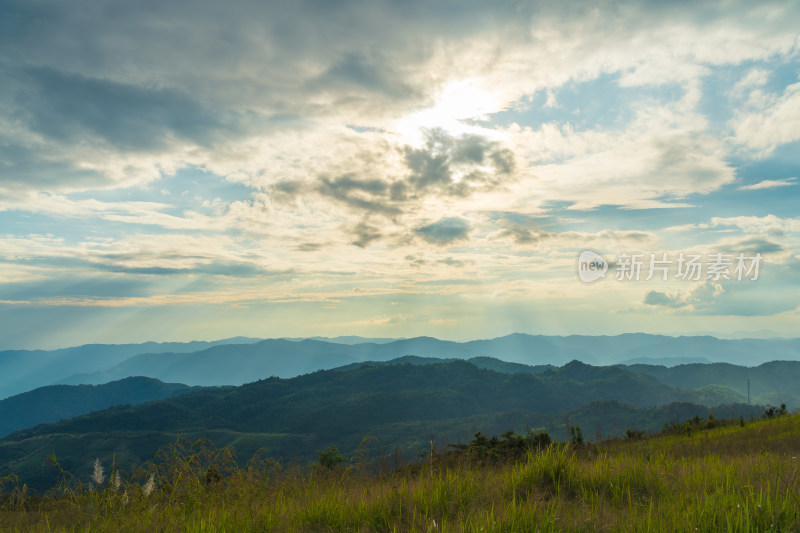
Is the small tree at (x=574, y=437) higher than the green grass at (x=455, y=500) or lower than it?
lower

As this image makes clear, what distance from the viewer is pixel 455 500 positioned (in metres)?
5.96

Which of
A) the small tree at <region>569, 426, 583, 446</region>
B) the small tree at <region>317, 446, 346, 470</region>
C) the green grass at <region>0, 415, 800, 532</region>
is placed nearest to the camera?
the green grass at <region>0, 415, 800, 532</region>

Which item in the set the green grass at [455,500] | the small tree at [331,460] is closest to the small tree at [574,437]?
the green grass at [455,500]

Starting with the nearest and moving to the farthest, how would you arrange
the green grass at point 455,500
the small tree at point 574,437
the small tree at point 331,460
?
1. the green grass at point 455,500
2. the small tree at point 331,460
3. the small tree at point 574,437

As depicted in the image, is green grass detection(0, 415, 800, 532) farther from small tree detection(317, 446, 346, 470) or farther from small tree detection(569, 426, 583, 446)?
small tree detection(569, 426, 583, 446)

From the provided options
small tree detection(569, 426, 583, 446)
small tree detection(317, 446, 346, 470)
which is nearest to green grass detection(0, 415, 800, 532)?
small tree detection(317, 446, 346, 470)

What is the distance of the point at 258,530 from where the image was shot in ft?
17.5

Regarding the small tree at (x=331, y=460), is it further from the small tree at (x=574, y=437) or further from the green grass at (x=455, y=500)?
the small tree at (x=574, y=437)

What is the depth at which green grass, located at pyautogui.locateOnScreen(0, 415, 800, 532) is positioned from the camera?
15.6 feet

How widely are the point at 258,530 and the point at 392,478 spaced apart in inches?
128

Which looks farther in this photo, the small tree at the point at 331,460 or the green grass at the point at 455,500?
the small tree at the point at 331,460

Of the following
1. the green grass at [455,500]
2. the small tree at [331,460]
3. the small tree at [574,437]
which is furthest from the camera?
the small tree at [574,437]

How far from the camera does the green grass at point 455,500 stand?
15.6 feet

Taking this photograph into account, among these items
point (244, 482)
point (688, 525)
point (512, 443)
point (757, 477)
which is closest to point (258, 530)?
point (244, 482)
